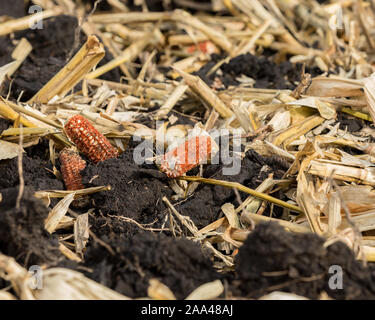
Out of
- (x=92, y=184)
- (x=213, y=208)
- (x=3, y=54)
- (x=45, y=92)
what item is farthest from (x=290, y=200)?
(x=3, y=54)

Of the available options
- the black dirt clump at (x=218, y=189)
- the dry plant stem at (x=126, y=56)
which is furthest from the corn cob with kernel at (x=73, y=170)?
the dry plant stem at (x=126, y=56)

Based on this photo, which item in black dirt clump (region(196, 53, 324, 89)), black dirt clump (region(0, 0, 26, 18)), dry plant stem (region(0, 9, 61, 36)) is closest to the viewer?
black dirt clump (region(196, 53, 324, 89))

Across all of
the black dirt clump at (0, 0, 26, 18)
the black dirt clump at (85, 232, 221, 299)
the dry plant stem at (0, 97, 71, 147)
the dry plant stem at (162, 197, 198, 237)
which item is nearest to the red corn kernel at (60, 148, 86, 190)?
the dry plant stem at (0, 97, 71, 147)

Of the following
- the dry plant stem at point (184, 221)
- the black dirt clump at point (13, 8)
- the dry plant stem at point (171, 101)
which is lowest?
the dry plant stem at point (184, 221)

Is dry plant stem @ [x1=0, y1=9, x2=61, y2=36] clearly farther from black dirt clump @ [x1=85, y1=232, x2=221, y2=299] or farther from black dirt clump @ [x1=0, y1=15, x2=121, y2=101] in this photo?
black dirt clump @ [x1=85, y1=232, x2=221, y2=299]

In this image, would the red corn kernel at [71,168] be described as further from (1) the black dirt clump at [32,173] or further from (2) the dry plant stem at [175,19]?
(2) the dry plant stem at [175,19]

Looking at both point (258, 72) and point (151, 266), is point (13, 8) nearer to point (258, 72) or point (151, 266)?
point (258, 72)
